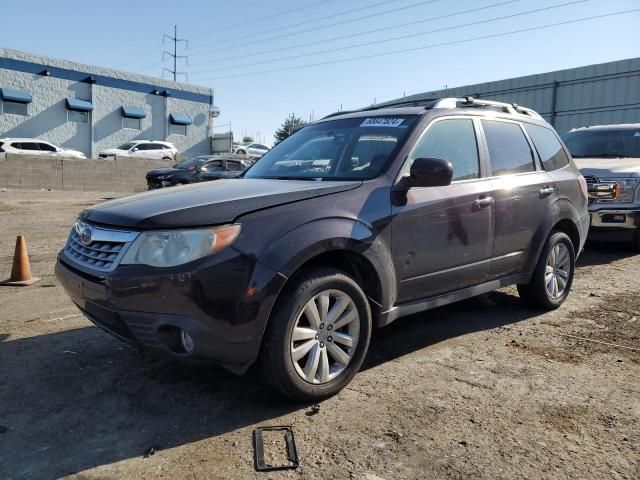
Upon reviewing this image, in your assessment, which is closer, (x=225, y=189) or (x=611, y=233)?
(x=225, y=189)

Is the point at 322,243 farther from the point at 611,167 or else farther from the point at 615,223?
the point at 611,167

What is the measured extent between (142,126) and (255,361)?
34433 mm

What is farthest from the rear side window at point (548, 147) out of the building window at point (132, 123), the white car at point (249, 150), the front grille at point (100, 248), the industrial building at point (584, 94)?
the building window at point (132, 123)

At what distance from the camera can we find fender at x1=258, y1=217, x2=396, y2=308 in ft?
9.50

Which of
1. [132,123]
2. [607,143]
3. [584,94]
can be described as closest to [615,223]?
[607,143]

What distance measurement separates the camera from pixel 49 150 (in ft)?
78.8

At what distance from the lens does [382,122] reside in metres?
4.09

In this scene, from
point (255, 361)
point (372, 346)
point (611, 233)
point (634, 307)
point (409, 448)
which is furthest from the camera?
point (611, 233)

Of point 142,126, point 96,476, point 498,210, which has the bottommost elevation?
point 96,476

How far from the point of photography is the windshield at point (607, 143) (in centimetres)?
885

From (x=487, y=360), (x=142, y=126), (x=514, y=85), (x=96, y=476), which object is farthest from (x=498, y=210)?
(x=142, y=126)

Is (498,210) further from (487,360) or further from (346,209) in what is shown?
(346,209)

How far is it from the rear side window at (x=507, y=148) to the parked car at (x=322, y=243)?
2 cm

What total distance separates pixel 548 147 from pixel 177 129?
34517mm
